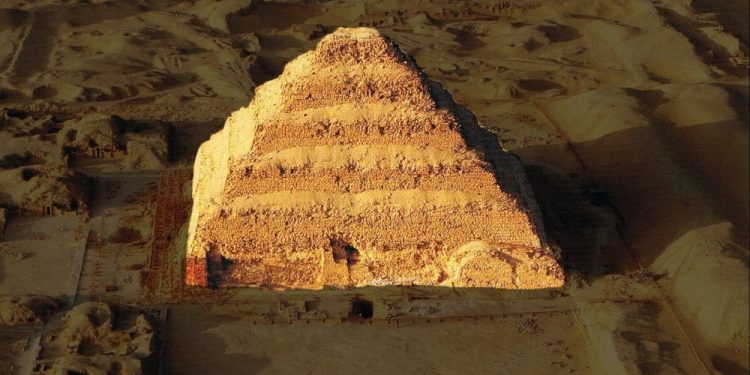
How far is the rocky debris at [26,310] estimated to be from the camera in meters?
21.7

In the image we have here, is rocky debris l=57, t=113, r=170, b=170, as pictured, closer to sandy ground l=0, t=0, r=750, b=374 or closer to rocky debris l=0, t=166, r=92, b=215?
sandy ground l=0, t=0, r=750, b=374

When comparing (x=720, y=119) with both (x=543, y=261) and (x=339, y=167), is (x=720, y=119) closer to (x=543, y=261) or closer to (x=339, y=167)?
(x=543, y=261)

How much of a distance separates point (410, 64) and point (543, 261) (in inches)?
243

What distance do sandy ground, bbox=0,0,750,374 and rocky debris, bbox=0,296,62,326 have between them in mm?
484

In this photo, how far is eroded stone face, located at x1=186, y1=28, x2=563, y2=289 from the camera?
22.7 meters

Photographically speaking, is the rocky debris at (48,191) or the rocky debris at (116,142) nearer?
the rocky debris at (48,191)

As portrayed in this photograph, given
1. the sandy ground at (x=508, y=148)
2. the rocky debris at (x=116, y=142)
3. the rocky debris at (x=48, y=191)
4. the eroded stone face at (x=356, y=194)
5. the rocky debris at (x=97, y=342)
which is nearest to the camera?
the rocky debris at (x=97, y=342)

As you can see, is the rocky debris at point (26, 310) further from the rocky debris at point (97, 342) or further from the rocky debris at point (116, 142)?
the rocky debris at point (116, 142)

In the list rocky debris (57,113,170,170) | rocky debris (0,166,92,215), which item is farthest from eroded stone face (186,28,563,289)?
rocky debris (57,113,170,170)

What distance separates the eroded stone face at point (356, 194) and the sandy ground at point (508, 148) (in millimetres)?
870

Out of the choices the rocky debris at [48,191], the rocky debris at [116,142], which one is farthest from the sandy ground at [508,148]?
the rocky debris at [116,142]

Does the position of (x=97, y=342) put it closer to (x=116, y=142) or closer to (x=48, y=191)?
(x=48, y=191)

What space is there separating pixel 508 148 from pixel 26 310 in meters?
16.6

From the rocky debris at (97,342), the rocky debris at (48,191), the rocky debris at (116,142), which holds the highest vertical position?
the rocky debris at (116,142)
